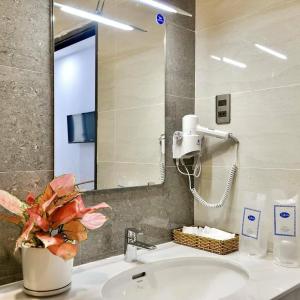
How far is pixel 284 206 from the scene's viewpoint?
126 centimetres

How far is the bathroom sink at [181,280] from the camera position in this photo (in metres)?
1.17

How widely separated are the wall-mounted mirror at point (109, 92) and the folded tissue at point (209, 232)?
0.88 feet

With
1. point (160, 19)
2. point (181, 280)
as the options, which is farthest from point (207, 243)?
point (160, 19)

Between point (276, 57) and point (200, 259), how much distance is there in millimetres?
869

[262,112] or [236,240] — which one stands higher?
[262,112]

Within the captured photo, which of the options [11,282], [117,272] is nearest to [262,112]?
[117,272]

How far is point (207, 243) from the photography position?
55.8 inches

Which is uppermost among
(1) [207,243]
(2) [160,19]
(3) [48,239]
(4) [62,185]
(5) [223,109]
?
(2) [160,19]

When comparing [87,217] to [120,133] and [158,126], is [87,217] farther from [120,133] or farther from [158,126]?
[158,126]

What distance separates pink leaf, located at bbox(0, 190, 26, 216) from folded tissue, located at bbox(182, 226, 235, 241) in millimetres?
814

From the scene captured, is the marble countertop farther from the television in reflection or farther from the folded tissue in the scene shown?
the television in reflection

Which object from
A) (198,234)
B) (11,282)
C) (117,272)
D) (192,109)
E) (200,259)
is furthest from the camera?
(192,109)

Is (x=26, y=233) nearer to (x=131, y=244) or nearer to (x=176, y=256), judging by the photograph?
(x=131, y=244)

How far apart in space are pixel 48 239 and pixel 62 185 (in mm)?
153
